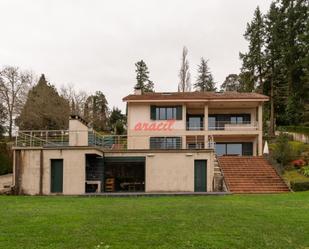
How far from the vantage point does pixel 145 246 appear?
8.77 m

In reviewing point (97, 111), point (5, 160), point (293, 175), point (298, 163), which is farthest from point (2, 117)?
point (293, 175)

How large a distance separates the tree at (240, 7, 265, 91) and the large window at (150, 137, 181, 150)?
2247 cm

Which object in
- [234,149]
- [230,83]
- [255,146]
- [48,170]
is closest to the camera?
[48,170]

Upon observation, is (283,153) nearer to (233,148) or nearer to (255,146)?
(255,146)

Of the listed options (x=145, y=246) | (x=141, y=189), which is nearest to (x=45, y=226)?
(x=145, y=246)

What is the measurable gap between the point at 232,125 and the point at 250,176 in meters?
10.1

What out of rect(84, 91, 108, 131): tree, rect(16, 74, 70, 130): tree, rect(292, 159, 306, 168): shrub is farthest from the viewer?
rect(84, 91, 108, 131): tree

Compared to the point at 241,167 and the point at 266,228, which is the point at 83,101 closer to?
the point at 241,167

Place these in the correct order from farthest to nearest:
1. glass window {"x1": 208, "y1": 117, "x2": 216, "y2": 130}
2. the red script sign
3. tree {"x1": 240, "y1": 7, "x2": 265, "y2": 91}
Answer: tree {"x1": 240, "y1": 7, "x2": 265, "y2": 91}
glass window {"x1": 208, "y1": 117, "x2": 216, "y2": 130}
the red script sign

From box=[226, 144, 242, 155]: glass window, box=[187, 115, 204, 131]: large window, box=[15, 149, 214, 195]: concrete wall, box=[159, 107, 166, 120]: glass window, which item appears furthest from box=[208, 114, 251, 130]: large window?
box=[15, 149, 214, 195]: concrete wall

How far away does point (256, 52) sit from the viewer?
181 ft

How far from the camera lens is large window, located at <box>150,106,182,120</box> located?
1469 inches

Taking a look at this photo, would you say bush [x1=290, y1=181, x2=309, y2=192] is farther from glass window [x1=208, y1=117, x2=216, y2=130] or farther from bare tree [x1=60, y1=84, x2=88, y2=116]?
bare tree [x1=60, y1=84, x2=88, y2=116]

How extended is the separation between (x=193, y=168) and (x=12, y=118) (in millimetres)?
32913
